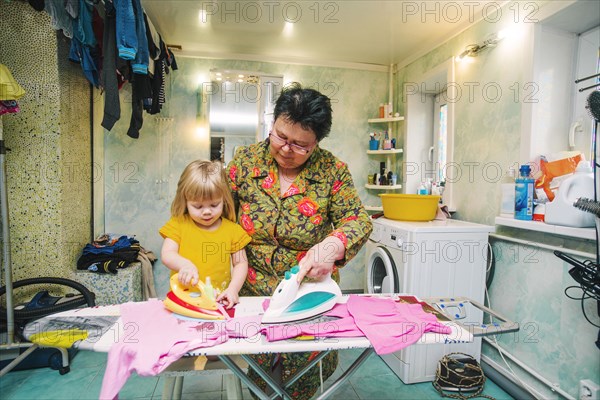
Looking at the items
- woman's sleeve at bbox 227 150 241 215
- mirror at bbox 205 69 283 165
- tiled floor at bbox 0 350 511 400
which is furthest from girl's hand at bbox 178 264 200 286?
mirror at bbox 205 69 283 165

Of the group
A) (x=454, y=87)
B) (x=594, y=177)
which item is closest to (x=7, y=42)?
(x=454, y=87)

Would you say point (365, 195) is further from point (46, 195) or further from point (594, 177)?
point (46, 195)

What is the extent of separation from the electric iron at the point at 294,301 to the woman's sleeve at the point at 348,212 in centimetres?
16

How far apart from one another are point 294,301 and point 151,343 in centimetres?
40

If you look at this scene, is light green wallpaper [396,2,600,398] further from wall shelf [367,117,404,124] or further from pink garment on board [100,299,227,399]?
pink garment on board [100,299,227,399]

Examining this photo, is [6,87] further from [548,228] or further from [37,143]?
[548,228]

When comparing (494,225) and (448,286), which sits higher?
(494,225)

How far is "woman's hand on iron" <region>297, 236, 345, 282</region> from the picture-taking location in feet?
3.31

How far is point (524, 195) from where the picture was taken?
1.91 m

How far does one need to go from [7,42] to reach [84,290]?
166 centimetres

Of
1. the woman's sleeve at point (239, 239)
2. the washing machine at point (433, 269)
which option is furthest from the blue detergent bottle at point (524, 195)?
the woman's sleeve at point (239, 239)

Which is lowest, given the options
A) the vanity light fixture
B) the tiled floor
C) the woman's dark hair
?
the tiled floor

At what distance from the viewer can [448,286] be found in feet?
6.91

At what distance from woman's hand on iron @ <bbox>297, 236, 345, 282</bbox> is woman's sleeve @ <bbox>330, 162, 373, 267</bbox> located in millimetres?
61
